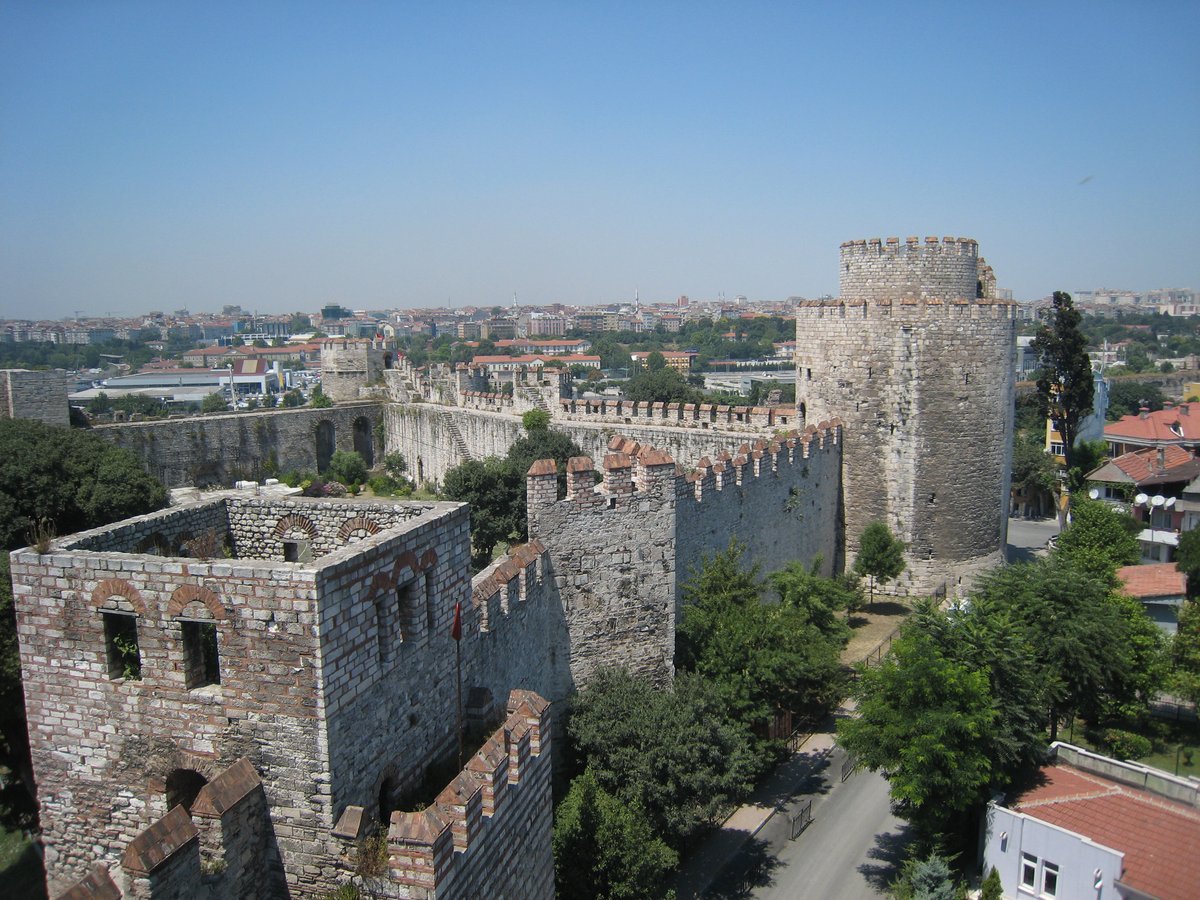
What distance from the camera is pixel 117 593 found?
6.77 m

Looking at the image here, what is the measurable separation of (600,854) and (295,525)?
16.1 feet

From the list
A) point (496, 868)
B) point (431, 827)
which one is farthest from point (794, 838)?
point (431, 827)

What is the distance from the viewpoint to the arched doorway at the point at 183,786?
6953 millimetres

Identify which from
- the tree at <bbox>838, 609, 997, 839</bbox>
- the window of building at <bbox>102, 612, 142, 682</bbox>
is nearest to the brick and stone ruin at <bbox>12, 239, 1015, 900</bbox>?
the window of building at <bbox>102, 612, 142, 682</bbox>

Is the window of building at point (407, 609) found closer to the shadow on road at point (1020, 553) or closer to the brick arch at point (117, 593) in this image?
the brick arch at point (117, 593)

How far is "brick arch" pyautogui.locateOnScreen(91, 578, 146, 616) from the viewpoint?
22.1ft

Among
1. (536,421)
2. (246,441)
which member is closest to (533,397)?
(536,421)

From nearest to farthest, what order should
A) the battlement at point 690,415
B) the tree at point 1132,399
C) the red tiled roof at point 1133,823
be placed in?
the red tiled roof at point 1133,823, the battlement at point 690,415, the tree at point 1132,399

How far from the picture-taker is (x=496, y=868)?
7.37 m

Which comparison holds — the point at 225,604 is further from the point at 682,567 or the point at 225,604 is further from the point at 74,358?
the point at 74,358

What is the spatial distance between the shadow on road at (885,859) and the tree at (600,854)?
390 cm

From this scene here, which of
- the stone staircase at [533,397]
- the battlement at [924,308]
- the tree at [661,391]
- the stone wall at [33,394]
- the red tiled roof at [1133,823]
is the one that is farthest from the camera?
the tree at [661,391]

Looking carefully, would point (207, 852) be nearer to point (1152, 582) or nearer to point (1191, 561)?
point (1152, 582)

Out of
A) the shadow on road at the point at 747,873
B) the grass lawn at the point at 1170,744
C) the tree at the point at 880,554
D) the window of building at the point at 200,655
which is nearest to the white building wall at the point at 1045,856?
the shadow on road at the point at 747,873
